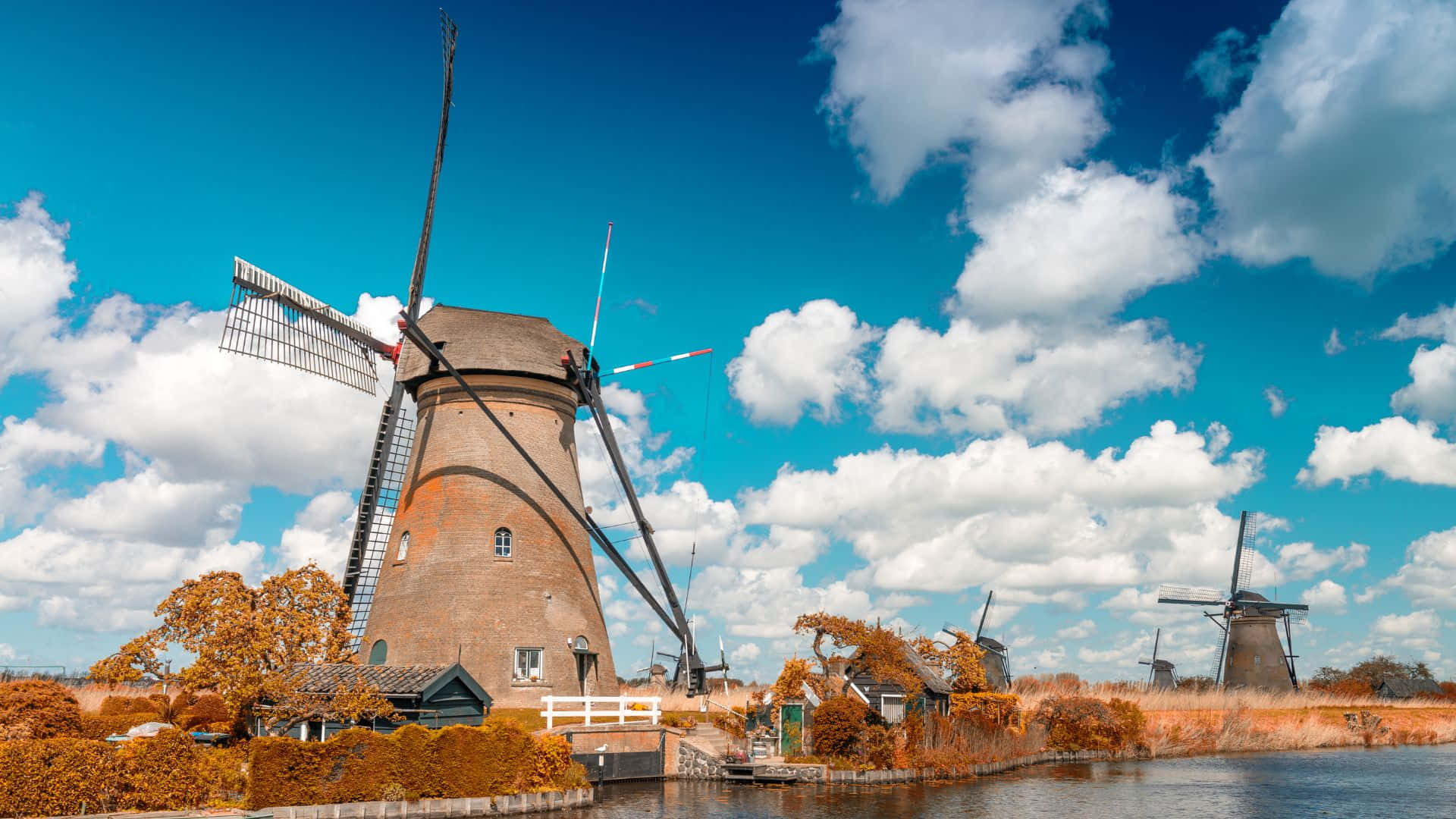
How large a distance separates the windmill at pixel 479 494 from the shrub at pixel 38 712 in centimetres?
724

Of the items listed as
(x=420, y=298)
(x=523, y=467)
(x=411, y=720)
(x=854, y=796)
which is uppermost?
(x=420, y=298)

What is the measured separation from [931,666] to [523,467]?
50.4 feet

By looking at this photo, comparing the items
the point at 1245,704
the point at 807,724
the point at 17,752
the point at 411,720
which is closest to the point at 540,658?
the point at 411,720

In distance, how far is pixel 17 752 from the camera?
16594mm

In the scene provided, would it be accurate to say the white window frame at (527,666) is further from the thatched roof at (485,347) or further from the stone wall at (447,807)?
the thatched roof at (485,347)

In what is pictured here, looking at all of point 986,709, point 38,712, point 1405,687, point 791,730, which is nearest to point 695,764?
point 791,730

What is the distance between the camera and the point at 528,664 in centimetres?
2762

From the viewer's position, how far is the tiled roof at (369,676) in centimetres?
2181

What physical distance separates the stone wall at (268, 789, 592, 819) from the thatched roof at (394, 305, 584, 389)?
12.2m

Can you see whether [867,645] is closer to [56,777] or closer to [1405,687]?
[56,777]

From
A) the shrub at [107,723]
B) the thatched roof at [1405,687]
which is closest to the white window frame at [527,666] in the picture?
the shrub at [107,723]

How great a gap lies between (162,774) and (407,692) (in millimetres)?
5506

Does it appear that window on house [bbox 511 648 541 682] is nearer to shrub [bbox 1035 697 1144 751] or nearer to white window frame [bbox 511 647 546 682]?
white window frame [bbox 511 647 546 682]

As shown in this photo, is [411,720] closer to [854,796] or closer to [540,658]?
[540,658]
